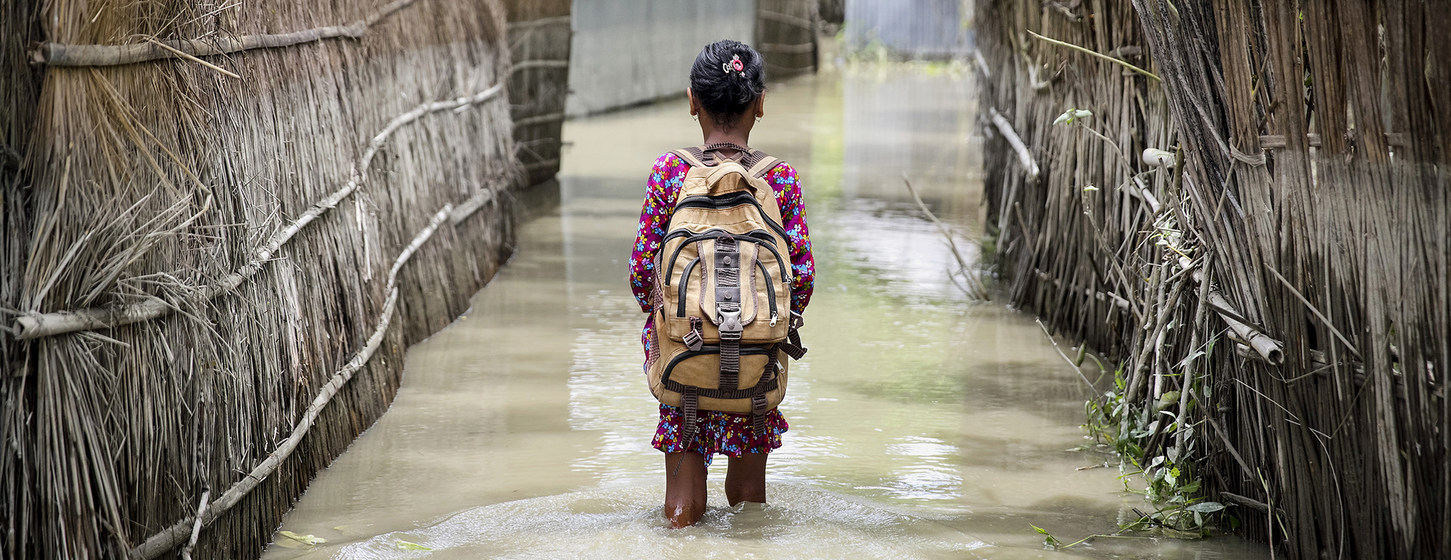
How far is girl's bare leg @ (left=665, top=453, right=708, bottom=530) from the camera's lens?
3.00 meters

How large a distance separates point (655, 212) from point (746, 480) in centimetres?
69

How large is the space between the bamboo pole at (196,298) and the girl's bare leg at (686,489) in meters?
1.04

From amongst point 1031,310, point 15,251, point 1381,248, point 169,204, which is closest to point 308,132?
point 169,204

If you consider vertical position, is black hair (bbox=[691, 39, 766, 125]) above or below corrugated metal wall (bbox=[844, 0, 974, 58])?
below

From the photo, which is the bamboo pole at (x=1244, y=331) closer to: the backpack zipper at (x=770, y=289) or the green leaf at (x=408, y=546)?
the backpack zipper at (x=770, y=289)

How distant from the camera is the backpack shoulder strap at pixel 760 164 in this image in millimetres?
2877

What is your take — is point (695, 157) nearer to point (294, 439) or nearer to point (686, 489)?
point (686, 489)

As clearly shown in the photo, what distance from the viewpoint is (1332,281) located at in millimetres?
2551

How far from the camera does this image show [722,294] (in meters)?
2.72

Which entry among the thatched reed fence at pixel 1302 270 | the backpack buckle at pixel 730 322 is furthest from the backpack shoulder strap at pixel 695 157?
the thatched reed fence at pixel 1302 270

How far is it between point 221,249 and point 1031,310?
3697 mm

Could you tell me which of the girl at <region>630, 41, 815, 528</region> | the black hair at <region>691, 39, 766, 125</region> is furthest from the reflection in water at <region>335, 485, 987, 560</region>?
the black hair at <region>691, 39, 766, 125</region>

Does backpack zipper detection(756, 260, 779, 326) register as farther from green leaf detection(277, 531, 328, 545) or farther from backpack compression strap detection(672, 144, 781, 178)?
green leaf detection(277, 531, 328, 545)

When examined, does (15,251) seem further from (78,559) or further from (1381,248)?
(1381,248)
